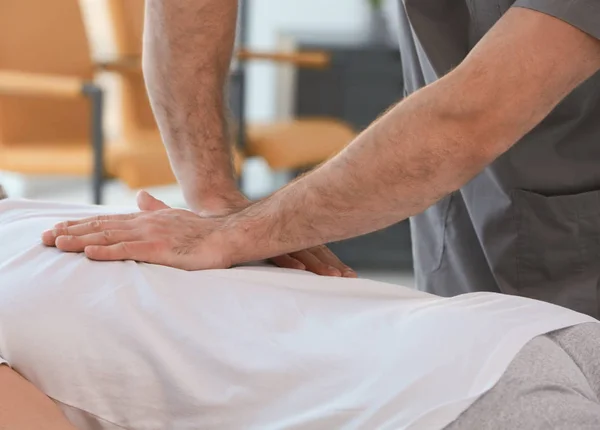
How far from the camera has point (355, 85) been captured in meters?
4.81

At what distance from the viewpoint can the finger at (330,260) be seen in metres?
1.35

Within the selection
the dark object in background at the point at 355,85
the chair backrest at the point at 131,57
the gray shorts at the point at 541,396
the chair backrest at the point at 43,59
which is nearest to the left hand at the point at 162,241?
the gray shorts at the point at 541,396

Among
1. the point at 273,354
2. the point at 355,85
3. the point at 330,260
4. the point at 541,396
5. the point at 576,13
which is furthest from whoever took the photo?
the point at 355,85

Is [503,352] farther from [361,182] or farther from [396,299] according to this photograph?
[361,182]

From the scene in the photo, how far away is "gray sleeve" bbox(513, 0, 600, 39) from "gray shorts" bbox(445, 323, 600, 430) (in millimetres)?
397

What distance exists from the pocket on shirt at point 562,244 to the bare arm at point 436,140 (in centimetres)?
29

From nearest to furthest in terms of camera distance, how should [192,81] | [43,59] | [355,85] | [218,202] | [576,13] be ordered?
[576,13]
[218,202]
[192,81]
[43,59]
[355,85]

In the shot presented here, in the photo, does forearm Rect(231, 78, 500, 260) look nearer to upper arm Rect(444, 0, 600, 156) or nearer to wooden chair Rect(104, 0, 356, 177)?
upper arm Rect(444, 0, 600, 156)

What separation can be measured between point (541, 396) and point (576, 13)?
0.49 metres

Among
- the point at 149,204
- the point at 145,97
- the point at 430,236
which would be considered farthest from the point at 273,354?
the point at 145,97

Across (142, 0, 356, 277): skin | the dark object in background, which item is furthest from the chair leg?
the dark object in background

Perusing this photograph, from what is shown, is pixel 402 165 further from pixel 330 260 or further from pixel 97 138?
pixel 97 138

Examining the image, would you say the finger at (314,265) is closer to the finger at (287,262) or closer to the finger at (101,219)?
the finger at (287,262)

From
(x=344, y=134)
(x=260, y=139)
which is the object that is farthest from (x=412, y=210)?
(x=344, y=134)
